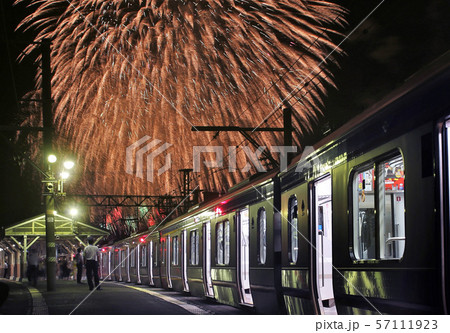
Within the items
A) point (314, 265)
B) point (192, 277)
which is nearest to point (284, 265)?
point (314, 265)

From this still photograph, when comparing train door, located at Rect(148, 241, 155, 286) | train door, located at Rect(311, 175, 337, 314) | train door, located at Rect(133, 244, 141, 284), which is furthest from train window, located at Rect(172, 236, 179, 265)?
train door, located at Rect(311, 175, 337, 314)

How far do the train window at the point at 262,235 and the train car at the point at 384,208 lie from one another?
92.0 inches

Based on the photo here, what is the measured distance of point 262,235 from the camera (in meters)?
12.1

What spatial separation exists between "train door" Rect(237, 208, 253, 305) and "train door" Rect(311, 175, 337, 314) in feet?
14.3

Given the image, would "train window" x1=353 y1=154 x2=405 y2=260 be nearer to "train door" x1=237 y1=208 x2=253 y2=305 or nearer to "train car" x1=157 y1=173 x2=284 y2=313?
"train car" x1=157 y1=173 x2=284 y2=313

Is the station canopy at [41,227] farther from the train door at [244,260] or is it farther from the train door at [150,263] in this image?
the train door at [244,260]

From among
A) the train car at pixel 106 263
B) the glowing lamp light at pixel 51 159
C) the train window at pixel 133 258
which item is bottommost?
the train car at pixel 106 263

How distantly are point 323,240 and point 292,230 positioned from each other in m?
1.16

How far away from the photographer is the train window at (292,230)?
33.4 feet

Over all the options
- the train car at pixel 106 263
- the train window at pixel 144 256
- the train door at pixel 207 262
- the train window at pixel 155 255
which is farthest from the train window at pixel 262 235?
the train car at pixel 106 263

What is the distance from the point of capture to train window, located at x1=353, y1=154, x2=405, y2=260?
645cm

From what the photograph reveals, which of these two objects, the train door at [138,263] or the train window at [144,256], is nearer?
the train window at [144,256]

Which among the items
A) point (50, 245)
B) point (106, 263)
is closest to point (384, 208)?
point (50, 245)

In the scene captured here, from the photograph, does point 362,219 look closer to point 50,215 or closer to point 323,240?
point 323,240
